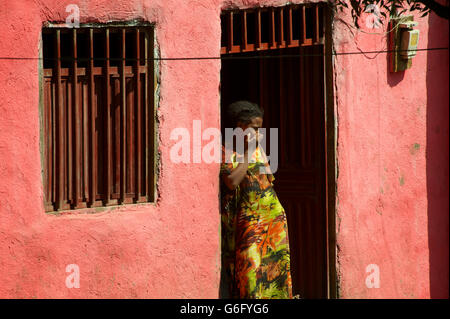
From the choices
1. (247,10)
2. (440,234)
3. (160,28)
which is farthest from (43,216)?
(440,234)

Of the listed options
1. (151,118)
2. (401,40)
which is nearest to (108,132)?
(151,118)

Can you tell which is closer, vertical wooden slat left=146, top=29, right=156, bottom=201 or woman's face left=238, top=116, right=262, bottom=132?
vertical wooden slat left=146, top=29, right=156, bottom=201

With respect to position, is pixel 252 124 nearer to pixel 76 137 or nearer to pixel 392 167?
pixel 76 137

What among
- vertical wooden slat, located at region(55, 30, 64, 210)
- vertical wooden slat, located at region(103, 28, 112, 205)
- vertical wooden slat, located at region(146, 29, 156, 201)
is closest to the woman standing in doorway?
vertical wooden slat, located at region(146, 29, 156, 201)

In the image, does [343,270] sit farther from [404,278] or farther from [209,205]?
[209,205]

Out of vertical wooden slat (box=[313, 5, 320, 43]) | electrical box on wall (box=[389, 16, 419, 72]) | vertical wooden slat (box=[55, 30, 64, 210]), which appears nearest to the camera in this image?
vertical wooden slat (box=[55, 30, 64, 210])

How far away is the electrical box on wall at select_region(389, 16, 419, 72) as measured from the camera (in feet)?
28.9

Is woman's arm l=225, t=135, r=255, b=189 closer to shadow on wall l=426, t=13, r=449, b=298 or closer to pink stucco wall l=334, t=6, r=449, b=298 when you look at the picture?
pink stucco wall l=334, t=6, r=449, b=298

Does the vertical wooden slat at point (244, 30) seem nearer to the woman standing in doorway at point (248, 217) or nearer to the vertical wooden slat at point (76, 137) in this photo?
the woman standing in doorway at point (248, 217)

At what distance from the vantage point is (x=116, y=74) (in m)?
7.06

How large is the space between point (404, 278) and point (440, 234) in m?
0.81

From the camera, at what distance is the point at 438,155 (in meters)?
9.62

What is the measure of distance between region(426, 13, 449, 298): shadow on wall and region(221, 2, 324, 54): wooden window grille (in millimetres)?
1524

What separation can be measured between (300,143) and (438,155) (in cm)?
171
